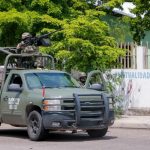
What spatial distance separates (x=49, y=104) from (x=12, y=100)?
1.63 metres

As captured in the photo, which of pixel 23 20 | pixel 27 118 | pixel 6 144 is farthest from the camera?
pixel 23 20

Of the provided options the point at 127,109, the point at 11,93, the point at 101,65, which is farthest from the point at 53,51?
the point at 11,93

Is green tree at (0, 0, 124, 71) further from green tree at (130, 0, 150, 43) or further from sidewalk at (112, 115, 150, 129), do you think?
sidewalk at (112, 115, 150, 129)

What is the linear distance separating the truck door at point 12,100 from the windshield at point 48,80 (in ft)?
1.04

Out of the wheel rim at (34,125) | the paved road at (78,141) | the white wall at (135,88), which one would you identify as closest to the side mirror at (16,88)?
the wheel rim at (34,125)

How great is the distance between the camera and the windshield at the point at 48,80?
1466 centimetres

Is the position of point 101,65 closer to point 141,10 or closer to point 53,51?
point 53,51

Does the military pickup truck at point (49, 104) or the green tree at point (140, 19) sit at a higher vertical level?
the green tree at point (140, 19)

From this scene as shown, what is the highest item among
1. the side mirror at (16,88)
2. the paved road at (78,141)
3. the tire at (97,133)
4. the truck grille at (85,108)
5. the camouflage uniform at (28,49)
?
the camouflage uniform at (28,49)

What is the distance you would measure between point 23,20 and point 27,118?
8319 millimetres

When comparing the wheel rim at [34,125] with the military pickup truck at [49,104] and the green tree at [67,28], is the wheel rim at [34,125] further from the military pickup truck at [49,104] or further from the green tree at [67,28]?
the green tree at [67,28]

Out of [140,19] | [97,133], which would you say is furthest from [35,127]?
[140,19]

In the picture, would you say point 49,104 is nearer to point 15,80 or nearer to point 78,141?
point 78,141

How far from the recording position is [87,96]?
14.0 metres
